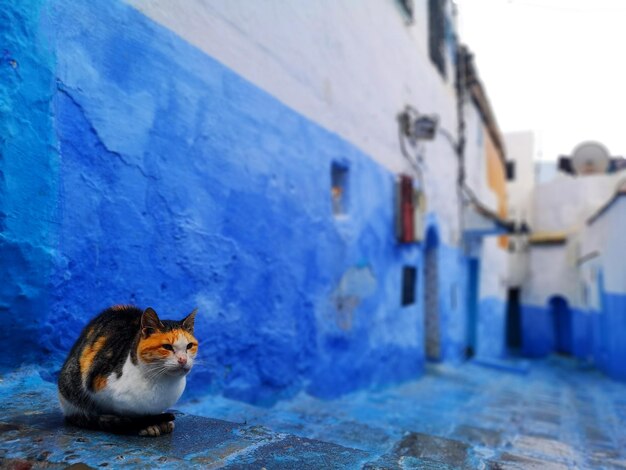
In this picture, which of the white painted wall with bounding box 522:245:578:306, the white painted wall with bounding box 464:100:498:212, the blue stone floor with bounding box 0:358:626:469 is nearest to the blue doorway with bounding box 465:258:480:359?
the white painted wall with bounding box 464:100:498:212

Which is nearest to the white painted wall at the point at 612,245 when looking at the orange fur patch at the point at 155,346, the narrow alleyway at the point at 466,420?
the narrow alleyway at the point at 466,420

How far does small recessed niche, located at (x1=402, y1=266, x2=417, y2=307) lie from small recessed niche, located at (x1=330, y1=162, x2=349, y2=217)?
210 centimetres

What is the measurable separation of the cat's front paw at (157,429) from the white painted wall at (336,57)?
2337mm

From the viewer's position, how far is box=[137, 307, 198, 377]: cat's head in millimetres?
1729

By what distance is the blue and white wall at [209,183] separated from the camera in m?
2.36

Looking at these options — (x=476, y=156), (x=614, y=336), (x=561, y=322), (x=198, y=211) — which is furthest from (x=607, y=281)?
(x=561, y=322)

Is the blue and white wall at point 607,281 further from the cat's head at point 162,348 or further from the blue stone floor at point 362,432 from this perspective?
the cat's head at point 162,348

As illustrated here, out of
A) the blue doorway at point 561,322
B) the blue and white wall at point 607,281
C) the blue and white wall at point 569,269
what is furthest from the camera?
the blue doorway at point 561,322

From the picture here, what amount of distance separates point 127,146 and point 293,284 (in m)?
1.96

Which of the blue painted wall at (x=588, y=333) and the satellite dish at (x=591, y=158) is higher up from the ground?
the satellite dish at (x=591, y=158)

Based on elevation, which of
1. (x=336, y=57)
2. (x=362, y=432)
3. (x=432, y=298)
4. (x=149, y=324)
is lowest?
(x=362, y=432)

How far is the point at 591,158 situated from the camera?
799 inches

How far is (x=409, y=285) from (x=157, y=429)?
5.89m

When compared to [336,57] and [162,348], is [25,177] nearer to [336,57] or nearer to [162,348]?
[162,348]
